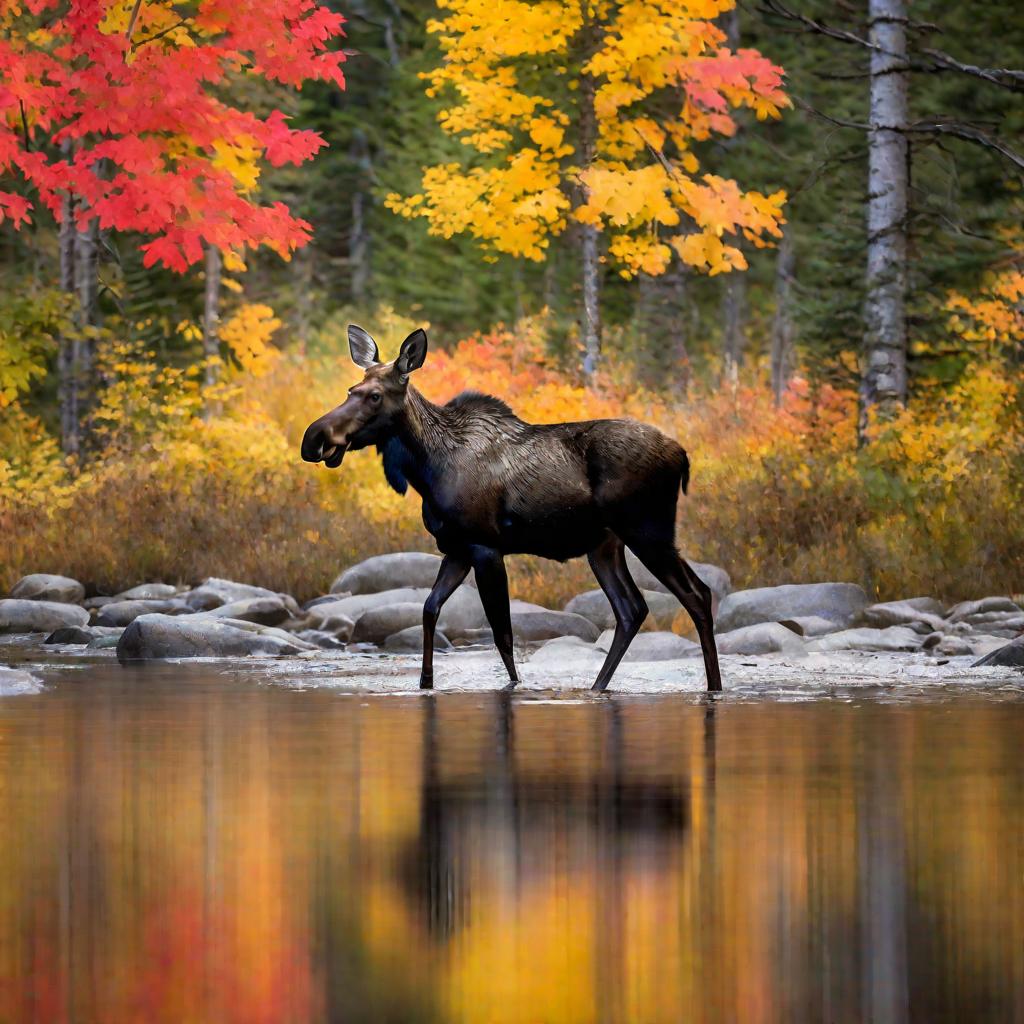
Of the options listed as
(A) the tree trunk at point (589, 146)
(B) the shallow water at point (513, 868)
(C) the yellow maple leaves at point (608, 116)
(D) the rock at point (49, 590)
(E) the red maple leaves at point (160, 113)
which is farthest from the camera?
(A) the tree trunk at point (589, 146)

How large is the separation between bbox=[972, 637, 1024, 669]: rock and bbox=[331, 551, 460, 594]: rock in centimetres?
795

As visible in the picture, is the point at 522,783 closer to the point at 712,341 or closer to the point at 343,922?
the point at 343,922

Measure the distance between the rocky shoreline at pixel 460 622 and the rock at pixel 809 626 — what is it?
0.7 inches

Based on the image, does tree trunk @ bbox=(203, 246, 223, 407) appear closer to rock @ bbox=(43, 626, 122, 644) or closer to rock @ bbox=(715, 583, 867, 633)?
rock @ bbox=(43, 626, 122, 644)

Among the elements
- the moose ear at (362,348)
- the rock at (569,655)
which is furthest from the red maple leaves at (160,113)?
the rock at (569,655)

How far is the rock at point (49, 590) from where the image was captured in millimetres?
24281

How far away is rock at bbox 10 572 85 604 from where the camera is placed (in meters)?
24.3

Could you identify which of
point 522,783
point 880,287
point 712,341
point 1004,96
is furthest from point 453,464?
point 712,341

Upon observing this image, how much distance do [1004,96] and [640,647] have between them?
20.5 metres

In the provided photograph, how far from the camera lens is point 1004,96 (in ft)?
120

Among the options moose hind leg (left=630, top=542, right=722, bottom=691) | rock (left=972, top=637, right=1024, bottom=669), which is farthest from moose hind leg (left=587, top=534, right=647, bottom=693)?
rock (left=972, top=637, right=1024, bottom=669)

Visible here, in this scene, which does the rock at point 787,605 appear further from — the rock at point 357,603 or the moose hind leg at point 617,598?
the moose hind leg at point 617,598

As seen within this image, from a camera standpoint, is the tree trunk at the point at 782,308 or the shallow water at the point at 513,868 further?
the tree trunk at the point at 782,308

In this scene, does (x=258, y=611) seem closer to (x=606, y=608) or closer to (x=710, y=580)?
(x=606, y=608)
